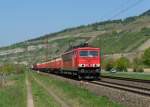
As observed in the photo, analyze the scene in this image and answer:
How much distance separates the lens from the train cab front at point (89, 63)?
5100cm

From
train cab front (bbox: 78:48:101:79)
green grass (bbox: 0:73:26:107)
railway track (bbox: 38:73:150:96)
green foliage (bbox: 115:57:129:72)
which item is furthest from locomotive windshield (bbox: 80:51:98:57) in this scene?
green foliage (bbox: 115:57:129:72)

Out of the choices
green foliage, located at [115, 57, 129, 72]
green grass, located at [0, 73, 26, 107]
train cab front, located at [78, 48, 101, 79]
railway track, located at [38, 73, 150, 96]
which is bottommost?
green grass, located at [0, 73, 26, 107]

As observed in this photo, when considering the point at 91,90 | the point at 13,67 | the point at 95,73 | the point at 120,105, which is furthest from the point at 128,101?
the point at 13,67

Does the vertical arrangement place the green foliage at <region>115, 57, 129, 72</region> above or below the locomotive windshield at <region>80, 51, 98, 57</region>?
above

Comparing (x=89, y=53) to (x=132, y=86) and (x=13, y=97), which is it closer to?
(x=132, y=86)

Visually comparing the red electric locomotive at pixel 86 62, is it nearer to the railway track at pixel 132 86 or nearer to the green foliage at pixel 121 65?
the railway track at pixel 132 86

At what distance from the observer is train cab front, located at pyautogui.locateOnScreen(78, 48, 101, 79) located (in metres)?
51.0

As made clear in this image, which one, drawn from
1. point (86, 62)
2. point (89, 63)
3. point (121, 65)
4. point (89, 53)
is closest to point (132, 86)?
point (89, 63)

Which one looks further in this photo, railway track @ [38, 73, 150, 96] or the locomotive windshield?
the locomotive windshield

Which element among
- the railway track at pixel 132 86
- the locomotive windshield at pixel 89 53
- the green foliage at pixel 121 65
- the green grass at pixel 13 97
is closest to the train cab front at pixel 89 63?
the locomotive windshield at pixel 89 53

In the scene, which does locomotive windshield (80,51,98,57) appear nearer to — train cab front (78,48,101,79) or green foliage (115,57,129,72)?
train cab front (78,48,101,79)

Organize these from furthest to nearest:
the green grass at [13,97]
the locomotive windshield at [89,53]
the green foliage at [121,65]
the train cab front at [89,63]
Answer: the green foliage at [121,65], the locomotive windshield at [89,53], the train cab front at [89,63], the green grass at [13,97]

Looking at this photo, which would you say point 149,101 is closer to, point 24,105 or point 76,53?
point 24,105

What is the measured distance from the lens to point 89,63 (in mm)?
51094
